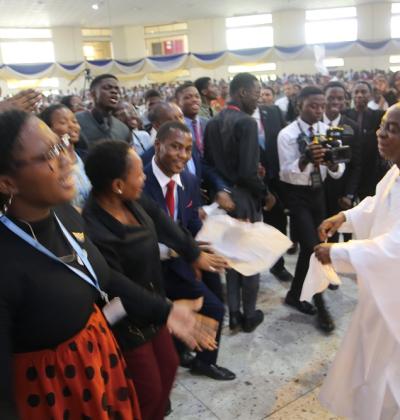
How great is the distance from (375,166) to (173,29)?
20715 millimetres

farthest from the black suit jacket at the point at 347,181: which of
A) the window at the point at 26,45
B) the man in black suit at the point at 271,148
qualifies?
the window at the point at 26,45

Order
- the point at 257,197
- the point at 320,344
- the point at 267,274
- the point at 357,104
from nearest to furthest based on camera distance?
the point at 320,344, the point at 257,197, the point at 267,274, the point at 357,104

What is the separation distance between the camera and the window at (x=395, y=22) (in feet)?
67.3

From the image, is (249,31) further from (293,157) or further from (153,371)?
(153,371)

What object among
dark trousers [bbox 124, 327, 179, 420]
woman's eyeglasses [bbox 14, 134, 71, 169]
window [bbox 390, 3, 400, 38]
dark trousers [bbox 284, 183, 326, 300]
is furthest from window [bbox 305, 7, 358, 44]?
woman's eyeglasses [bbox 14, 134, 71, 169]

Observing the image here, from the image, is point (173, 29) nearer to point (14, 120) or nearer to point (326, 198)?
point (326, 198)

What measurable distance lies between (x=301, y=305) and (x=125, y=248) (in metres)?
1.99

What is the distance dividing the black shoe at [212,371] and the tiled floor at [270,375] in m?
0.03

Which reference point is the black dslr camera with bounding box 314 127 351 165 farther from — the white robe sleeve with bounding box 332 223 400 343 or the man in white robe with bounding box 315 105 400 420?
the white robe sleeve with bounding box 332 223 400 343

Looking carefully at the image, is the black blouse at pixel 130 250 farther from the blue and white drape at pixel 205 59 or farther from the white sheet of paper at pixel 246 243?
the blue and white drape at pixel 205 59

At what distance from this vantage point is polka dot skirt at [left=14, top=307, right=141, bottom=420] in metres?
1.11

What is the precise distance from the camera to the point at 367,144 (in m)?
3.98

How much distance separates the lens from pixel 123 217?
5.38 ft

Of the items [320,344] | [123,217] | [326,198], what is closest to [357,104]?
[326,198]
